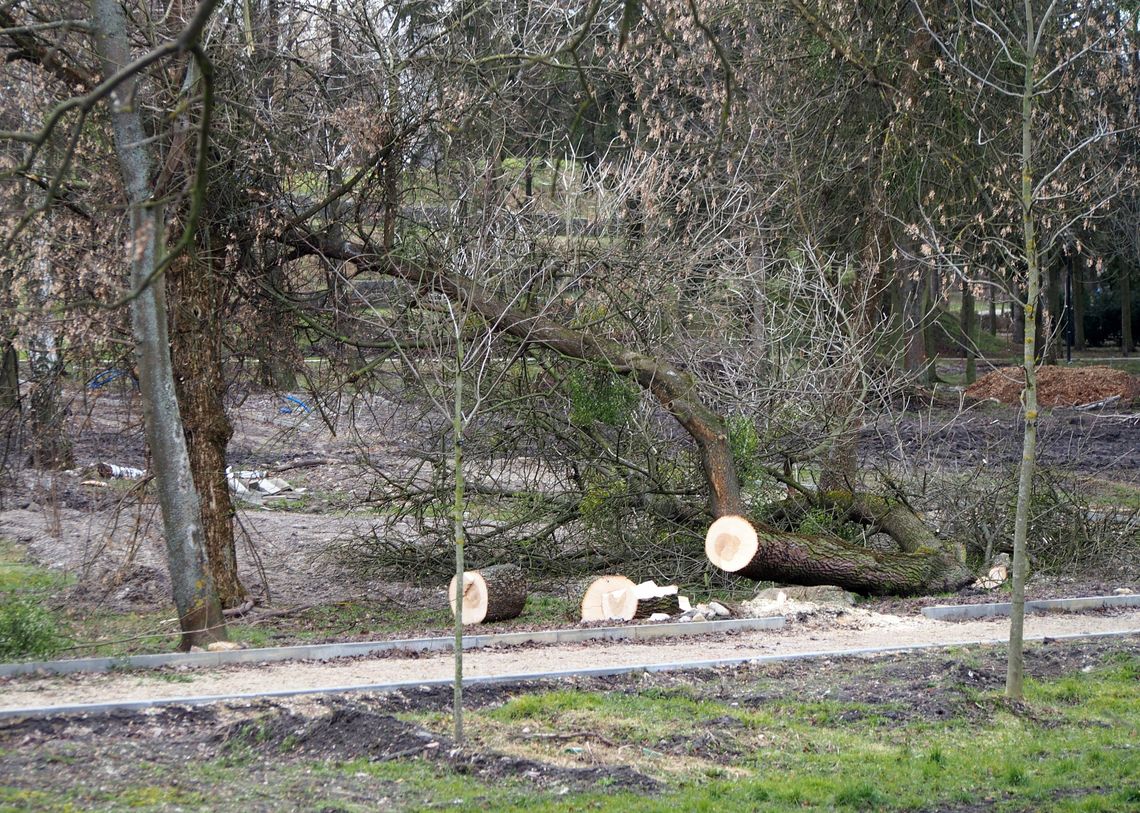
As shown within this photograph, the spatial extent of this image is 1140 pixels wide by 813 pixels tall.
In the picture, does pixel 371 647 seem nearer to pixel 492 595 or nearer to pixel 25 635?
pixel 492 595

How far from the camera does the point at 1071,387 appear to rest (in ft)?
92.1

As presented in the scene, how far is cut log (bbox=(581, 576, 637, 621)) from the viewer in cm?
1084

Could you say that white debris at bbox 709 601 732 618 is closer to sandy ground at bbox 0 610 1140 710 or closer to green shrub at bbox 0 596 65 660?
sandy ground at bbox 0 610 1140 710

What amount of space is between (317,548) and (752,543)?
5.98m

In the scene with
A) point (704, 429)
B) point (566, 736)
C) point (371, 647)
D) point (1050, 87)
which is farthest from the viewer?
point (1050, 87)

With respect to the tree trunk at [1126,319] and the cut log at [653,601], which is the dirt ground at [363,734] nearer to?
the cut log at [653,601]

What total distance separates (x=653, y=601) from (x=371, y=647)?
3060mm

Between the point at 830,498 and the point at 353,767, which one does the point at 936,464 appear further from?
the point at 353,767

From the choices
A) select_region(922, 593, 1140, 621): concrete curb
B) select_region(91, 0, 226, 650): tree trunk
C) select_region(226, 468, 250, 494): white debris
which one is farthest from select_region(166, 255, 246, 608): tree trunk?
select_region(922, 593, 1140, 621): concrete curb

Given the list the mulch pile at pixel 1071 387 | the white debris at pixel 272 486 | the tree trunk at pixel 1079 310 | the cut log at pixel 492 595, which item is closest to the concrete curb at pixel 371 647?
the cut log at pixel 492 595

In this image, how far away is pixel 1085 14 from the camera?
42.6 ft

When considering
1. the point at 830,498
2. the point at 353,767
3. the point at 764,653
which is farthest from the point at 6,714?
the point at 830,498

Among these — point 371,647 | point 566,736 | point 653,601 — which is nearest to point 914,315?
point 653,601

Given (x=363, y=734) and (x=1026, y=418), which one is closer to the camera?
(x=363, y=734)
